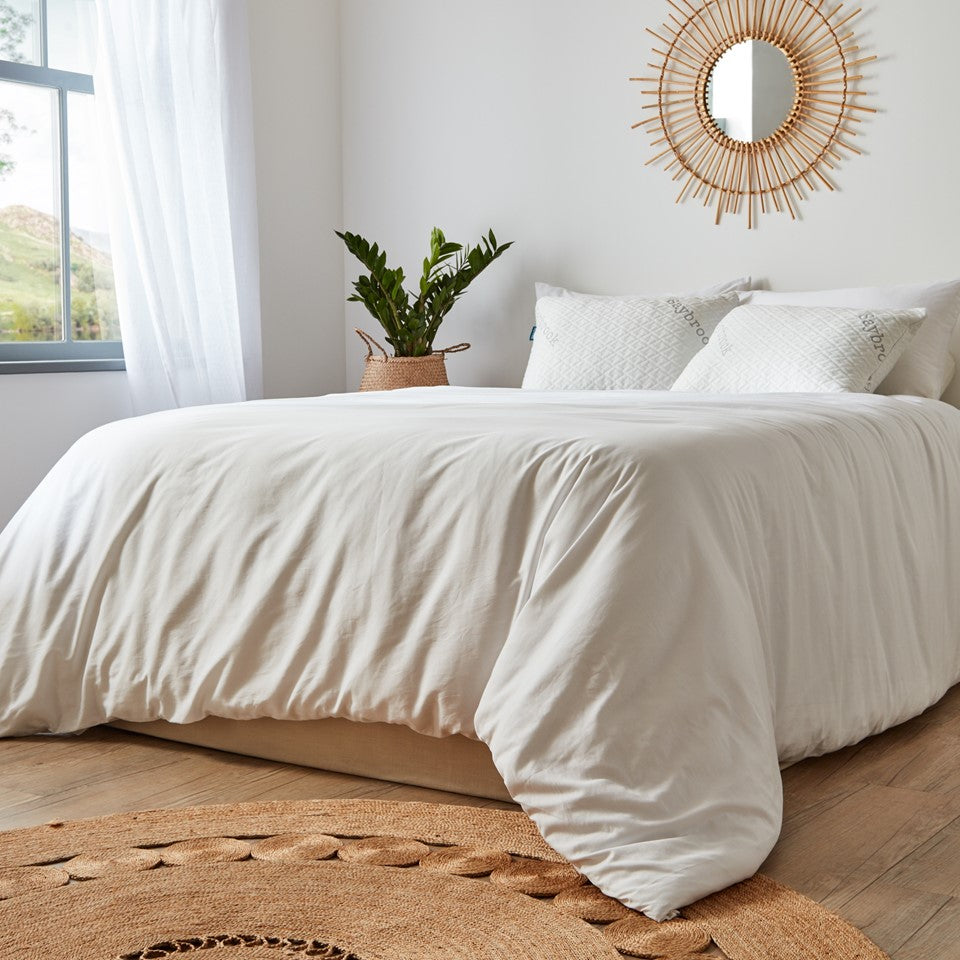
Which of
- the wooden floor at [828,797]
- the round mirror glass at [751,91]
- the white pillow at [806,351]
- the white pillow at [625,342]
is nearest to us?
the wooden floor at [828,797]

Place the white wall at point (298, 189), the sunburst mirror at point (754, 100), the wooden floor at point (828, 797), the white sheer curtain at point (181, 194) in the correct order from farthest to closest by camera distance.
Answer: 1. the white wall at point (298, 189)
2. the white sheer curtain at point (181, 194)
3. the sunburst mirror at point (754, 100)
4. the wooden floor at point (828, 797)

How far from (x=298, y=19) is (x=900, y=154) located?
2.33m

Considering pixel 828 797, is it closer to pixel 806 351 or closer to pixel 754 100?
pixel 806 351

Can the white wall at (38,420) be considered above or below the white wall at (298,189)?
below

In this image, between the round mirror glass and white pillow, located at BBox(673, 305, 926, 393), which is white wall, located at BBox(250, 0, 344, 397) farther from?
white pillow, located at BBox(673, 305, 926, 393)

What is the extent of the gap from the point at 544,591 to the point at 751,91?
257cm

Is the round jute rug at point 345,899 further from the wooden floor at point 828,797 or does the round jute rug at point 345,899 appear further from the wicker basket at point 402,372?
the wicker basket at point 402,372

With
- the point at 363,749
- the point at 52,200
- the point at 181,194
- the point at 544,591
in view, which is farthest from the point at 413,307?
the point at 544,591

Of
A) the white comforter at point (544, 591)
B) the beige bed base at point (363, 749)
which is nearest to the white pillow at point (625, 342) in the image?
the white comforter at point (544, 591)

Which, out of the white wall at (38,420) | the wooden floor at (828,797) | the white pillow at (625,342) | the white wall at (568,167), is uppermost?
the white wall at (568,167)

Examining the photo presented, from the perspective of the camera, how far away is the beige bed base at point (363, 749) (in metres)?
1.93

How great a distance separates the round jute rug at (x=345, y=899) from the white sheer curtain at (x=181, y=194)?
2387 mm

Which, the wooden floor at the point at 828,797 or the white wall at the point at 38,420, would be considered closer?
the wooden floor at the point at 828,797

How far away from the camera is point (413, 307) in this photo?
416cm
